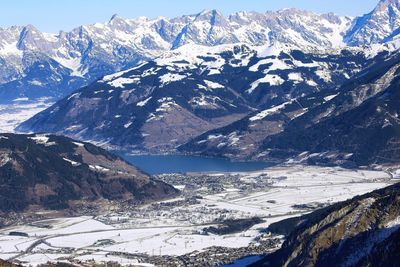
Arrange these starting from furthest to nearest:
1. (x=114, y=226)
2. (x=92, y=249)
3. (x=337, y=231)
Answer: (x=114, y=226) < (x=92, y=249) < (x=337, y=231)

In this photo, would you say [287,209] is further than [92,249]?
Yes

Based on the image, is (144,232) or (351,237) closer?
(351,237)

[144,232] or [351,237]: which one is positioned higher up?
[351,237]

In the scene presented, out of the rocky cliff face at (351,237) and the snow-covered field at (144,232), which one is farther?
the snow-covered field at (144,232)

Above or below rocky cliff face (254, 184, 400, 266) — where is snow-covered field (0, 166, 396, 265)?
below

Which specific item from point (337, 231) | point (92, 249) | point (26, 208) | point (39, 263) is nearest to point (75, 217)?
point (26, 208)

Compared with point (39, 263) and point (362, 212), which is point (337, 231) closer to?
point (362, 212)

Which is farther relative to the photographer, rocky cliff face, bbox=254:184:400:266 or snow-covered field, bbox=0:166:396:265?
snow-covered field, bbox=0:166:396:265

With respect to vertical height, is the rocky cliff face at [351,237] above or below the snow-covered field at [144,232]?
above
